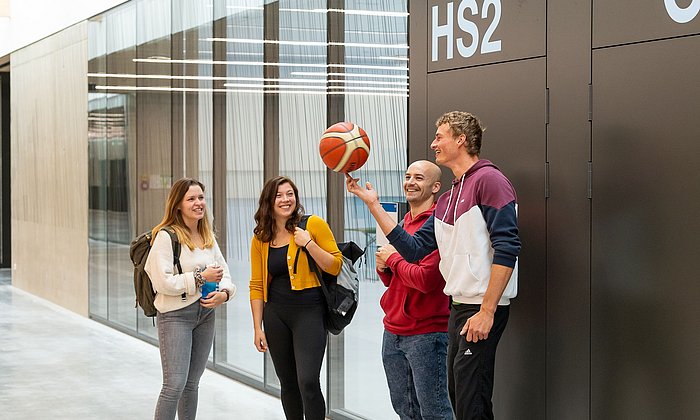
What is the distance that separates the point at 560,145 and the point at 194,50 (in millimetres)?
5156

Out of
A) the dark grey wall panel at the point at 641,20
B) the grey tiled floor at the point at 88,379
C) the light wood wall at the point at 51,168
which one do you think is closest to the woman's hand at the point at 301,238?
the dark grey wall panel at the point at 641,20

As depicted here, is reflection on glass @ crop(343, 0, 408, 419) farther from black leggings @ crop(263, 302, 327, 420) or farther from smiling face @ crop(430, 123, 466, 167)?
smiling face @ crop(430, 123, 466, 167)

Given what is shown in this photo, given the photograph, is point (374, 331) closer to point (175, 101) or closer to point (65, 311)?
point (175, 101)

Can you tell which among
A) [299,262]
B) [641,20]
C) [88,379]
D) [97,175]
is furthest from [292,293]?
[97,175]

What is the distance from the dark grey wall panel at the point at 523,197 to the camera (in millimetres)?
4562

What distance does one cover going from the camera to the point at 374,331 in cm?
616

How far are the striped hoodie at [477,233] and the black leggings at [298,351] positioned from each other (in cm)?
96

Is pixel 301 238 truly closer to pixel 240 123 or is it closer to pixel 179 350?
pixel 179 350

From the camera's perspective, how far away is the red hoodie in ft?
14.7

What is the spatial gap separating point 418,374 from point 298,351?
79cm

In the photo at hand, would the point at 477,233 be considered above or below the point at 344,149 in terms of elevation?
below

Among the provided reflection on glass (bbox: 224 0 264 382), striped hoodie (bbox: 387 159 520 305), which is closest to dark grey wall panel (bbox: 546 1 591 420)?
striped hoodie (bbox: 387 159 520 305)

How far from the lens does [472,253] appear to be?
13.5ft

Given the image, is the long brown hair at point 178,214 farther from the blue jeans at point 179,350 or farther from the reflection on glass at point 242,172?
the reflection on glass at point 242,172
